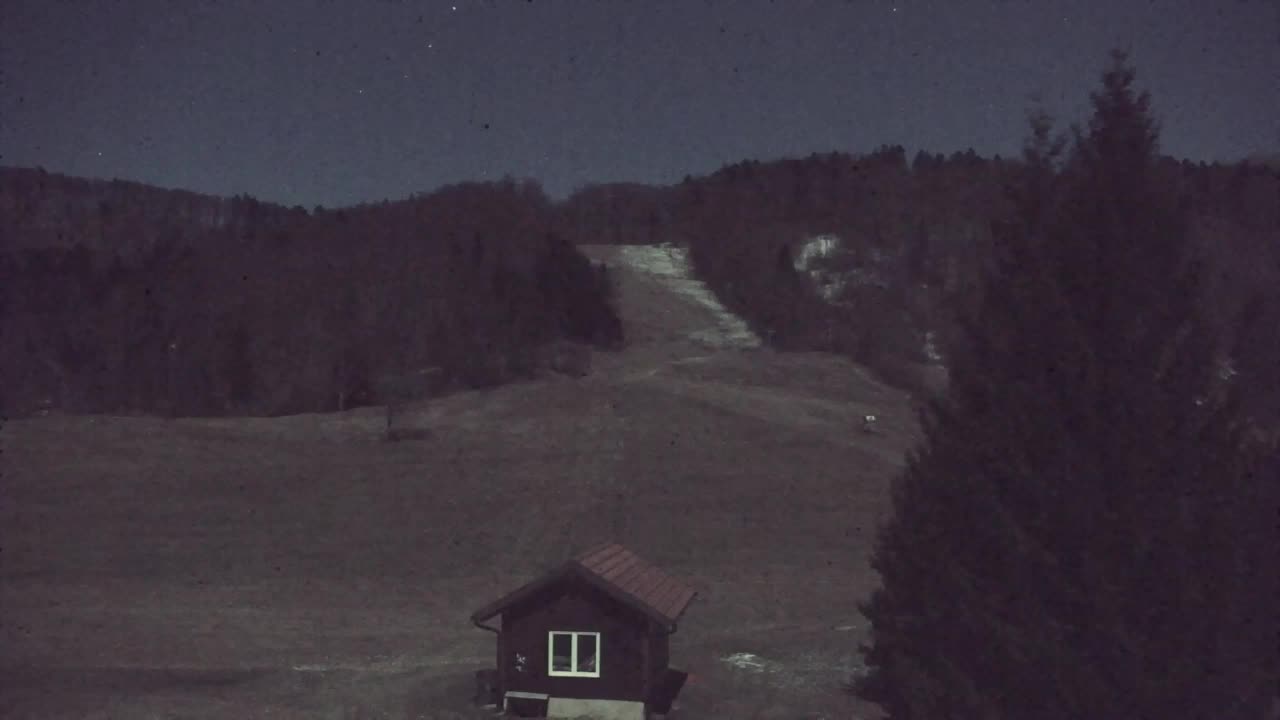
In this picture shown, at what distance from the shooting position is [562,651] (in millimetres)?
20938

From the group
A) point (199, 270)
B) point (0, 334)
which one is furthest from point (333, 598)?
point (199, 270)

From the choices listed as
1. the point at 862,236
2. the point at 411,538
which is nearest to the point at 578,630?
the point at 411,538

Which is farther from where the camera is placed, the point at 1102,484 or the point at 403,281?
the point at 403,281

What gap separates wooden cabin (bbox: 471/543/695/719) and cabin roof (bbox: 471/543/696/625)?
0.03 meters

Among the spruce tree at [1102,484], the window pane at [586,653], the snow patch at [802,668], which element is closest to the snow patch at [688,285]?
the snow patch at [802,668]

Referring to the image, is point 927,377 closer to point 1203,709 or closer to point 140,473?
point 140,473

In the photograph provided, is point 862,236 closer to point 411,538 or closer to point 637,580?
point 411,538

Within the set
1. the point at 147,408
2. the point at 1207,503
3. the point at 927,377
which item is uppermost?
the point at 1207,503

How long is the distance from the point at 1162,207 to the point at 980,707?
12.9ft

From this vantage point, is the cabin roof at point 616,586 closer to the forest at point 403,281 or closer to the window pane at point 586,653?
the window pane at point 586,653

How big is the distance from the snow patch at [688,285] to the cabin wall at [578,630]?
50.7 m

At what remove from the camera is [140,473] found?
42.2 metres

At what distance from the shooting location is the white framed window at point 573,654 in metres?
20.8

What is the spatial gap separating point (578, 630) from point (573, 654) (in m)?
0.47
